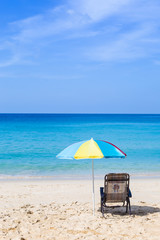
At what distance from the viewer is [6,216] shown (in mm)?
6523

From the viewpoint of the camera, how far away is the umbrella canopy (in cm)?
586

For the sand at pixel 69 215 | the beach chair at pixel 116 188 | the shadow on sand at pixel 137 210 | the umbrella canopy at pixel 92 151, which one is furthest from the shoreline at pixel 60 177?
the umbrella canopy at pixel 92 151

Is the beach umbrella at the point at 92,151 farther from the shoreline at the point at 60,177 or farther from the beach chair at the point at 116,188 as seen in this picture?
the shoreline at the point at 60,177

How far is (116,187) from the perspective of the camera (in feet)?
21.3

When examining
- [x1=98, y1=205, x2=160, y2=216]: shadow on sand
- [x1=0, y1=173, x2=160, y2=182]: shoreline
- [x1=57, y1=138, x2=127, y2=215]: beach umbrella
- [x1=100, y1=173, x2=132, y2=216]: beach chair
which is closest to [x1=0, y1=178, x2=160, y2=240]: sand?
[x1=98, y1=205, x2=160, y2=216]: shadow on sand

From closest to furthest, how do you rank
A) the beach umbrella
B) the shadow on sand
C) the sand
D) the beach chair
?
1. the sand
2. the beach umbrella
3. the beach chair
4. the shadow on sand

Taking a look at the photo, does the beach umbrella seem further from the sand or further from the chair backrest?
the sand

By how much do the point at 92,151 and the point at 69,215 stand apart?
1804 mm

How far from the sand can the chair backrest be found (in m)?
0.45

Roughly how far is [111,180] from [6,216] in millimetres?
2471

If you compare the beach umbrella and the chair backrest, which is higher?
the beach umbrella

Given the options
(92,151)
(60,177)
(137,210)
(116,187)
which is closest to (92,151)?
(92,151)

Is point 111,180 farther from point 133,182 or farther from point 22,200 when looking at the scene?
point 133,182

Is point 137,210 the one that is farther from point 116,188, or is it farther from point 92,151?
point 92,151
